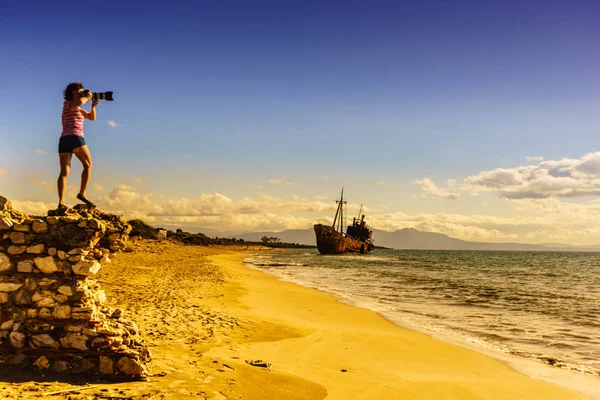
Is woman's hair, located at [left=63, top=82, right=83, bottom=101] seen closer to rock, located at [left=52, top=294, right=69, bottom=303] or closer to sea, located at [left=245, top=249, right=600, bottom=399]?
rock, located at [left=52, top=294, right=69, bottom=303]

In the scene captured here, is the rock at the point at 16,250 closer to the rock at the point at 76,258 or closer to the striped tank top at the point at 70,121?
the rock at the point at 76,258

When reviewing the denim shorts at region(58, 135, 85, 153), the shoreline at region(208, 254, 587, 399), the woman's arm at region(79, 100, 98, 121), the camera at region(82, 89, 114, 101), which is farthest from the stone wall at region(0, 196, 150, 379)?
the shoreline at region(208, 254, 587, 399)

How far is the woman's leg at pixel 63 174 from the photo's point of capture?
262 inches

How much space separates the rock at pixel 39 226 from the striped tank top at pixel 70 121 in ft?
5.01

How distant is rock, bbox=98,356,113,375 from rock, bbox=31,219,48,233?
6.75ft

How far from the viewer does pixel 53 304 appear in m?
5.98

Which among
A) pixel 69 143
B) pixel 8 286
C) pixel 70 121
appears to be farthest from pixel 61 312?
pixel 70 121

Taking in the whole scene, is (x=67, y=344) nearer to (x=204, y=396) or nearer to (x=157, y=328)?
(x=204, y=396)

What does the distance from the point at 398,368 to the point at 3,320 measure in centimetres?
715

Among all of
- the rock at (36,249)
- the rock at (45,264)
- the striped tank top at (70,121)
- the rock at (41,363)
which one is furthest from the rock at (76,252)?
the striped tank top at (70,121)

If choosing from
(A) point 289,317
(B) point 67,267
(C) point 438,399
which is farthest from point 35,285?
(A) point 289,317

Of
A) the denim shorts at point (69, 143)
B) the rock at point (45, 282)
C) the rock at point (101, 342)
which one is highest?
the denim shorts at point (69, 143)

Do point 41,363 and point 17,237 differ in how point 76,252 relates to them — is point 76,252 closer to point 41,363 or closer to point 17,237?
point 17,237

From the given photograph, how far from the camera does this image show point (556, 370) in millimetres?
9016
